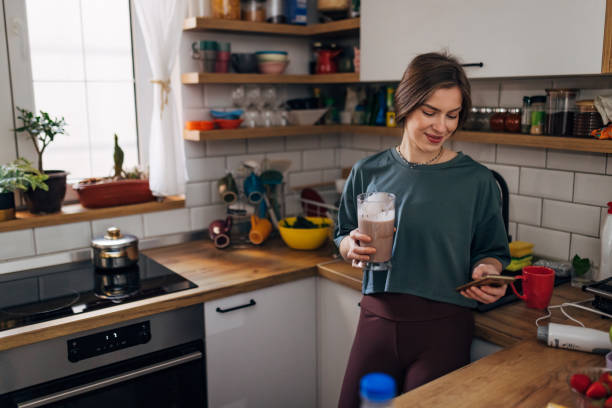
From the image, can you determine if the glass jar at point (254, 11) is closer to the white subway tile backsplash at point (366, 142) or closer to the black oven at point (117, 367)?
the white subway tile backsplash at point (366, 142)

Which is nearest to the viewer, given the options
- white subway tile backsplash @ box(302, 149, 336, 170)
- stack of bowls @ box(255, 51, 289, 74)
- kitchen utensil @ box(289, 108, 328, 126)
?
stack of bowls @ box(255, 51, 289, 74)

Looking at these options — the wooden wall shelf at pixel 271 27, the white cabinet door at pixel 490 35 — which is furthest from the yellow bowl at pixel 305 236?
the wooden wall shelf at pixel 271 27

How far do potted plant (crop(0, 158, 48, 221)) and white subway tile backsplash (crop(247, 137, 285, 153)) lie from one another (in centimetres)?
102

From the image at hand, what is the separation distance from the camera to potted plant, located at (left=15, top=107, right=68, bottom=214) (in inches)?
92.4

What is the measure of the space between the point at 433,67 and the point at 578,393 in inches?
35.2

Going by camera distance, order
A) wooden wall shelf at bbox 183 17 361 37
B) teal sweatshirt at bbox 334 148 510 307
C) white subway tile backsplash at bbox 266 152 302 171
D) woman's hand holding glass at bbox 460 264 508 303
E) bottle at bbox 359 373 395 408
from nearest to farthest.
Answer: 1. bottle at bbox 359 373 395 408
2. woman's hand holding glass at bbox 460 264 508 303
3. teal sweatshirt at bbox 334 148 510 307
4. wooden wall shelf at bbox 183 17 361 37
5. white subway tile backsplash at bbox 266 152 302 171

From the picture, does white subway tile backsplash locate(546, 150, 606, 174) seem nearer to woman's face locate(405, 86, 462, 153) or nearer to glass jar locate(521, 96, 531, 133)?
glass jar locate(521, 96, 531, 133)

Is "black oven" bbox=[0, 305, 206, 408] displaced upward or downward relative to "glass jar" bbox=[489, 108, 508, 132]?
downward

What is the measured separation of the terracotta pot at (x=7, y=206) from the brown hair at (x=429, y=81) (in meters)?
1.59

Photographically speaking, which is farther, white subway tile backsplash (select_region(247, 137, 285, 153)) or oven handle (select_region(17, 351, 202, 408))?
white subway tile backsplash (select_region(247, 137, 285, 153))

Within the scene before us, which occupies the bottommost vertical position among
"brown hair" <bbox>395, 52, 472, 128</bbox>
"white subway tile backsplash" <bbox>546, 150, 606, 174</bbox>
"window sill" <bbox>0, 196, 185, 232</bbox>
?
"window sill" <bbox>0, 196, 185, 232</bbox>

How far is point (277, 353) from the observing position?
236cm

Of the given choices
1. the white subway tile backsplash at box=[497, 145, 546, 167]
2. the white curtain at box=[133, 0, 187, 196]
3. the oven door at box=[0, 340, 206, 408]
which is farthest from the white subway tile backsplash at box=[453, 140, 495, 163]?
the oven door at box=[0, 340, 206, 408]

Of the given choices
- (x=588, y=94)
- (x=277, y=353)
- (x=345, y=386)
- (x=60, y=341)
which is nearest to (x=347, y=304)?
(x=277, y=353)
